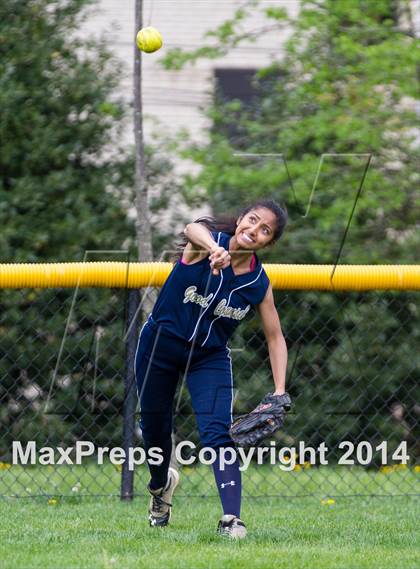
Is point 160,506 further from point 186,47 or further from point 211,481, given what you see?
point 186,47

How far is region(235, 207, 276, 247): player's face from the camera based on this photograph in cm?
473

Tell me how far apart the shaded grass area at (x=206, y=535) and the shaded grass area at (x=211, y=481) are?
315mm

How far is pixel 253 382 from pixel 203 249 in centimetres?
368

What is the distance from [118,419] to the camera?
26.5 feet

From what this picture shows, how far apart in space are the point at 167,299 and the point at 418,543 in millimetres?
1532

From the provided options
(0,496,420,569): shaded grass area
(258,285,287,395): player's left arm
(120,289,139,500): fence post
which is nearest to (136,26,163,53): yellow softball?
(120,289,139,500): fence post

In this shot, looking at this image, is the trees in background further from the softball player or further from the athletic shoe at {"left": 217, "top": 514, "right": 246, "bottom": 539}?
the athletic shoe at {"left": 217, "top": 514, "right": 246, "bottom": 539}

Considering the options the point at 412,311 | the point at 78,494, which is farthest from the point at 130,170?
the point at 78,494

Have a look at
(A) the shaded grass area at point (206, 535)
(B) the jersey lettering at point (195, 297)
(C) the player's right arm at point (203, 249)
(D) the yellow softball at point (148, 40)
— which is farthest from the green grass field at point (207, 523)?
(D) the yellow softball at point (148, 40)

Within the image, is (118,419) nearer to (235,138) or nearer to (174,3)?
(235,138)

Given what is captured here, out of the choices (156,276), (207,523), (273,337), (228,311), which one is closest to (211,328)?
(228,311)

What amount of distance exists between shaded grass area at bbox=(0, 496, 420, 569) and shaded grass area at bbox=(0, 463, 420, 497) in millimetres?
315

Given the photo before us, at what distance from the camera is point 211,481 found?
7.27 metres

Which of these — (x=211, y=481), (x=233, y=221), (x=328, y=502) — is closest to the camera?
(x=233, y=221)
